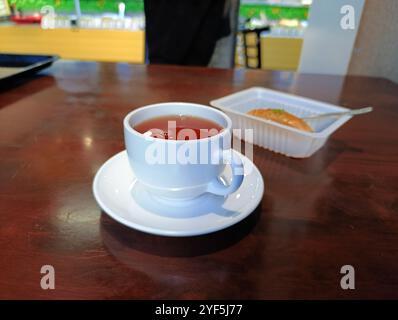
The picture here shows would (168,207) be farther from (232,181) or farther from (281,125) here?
(281,125)

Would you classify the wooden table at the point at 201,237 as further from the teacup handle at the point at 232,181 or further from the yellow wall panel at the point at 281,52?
the yellow wall panel at the point at 281,52

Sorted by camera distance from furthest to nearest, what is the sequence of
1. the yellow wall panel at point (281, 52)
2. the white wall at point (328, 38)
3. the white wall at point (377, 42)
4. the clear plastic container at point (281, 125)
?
the yellow wall panel at point (281, 52) < the white wall at point (328, 38) < the white wall at point (377, 42) < the clear plastic container at point (281, 125)

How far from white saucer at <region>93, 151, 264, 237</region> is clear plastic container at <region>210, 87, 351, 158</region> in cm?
14

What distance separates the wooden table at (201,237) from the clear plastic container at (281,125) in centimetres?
2

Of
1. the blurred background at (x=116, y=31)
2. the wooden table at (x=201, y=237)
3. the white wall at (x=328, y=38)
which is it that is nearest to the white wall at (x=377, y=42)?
the white wall at (x=328, y=38)

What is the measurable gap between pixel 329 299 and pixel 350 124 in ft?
1.68

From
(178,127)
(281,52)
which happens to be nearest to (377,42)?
(178,127)

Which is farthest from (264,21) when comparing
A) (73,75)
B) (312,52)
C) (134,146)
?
(134,146)

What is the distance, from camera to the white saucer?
1.08ft

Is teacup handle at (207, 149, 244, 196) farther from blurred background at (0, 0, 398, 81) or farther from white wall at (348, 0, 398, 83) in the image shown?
blurred background at (0, 0, 398, 81)

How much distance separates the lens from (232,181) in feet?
1.17

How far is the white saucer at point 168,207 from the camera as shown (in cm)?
33

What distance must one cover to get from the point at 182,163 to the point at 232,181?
6 centimetres

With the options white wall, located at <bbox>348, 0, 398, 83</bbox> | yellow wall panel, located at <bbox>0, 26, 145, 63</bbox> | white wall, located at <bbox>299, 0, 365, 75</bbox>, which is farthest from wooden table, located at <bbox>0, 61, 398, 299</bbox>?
yellow wall panel, located at <bbox>0, 26, 145, 63</bbox>
